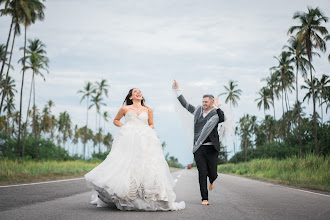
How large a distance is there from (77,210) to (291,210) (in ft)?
12.5

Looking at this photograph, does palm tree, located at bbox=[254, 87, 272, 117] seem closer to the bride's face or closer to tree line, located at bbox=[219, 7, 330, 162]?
tree line, located at bbox=[219, 7, 330, 162]

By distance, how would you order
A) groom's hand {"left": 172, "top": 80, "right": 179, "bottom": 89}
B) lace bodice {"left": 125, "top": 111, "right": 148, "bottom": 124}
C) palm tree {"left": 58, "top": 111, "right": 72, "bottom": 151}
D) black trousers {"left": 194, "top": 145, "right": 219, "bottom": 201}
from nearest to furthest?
lace bodice {"left": 125, "top": 111, "right": 148, "bottom": 124} < black trousers {"left": 194, "top": 145, "right": 219, "bottom": 201} < groom's hand {"left": 172, "top": 80, "right": 179, "bottom": 89} < palm tree {"left": 58, "top": 111, "right": 72, "bottom": 151}

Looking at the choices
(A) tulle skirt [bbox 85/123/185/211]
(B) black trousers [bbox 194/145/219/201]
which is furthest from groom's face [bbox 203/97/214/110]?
(A) tulle skirt [bbox 85/123/185/211]

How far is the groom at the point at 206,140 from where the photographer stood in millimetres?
6836

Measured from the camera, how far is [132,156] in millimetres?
5691

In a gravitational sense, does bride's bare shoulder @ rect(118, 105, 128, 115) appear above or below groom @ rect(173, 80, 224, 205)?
above

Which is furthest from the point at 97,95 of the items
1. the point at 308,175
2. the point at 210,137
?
the point at 210,137

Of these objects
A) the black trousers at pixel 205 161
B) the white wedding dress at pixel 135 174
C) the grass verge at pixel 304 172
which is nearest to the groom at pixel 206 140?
the black trousers at pixel 205 161

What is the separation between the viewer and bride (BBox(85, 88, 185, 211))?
5355 mm

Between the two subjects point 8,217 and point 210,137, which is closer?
point 8,217

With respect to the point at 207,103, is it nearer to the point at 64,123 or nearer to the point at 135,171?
the point at 135,171

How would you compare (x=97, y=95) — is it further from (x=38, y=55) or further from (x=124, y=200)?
(x=124, y=200)

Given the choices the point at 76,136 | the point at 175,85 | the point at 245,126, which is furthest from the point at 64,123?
the point at 175,85

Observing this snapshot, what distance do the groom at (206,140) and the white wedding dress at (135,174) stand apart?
108 cm
